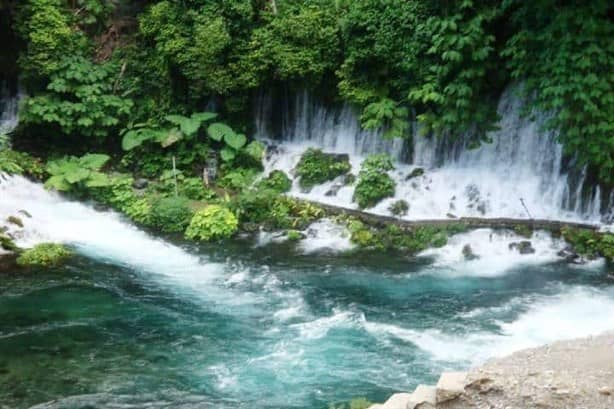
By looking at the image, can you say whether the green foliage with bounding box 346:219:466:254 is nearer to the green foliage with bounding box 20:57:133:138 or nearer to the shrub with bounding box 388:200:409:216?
the shrub with bounding box 388:200:409:216

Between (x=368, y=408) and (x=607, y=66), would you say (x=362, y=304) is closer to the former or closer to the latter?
(x=368, y=408)

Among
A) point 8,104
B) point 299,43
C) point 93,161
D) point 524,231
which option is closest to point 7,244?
point 93,161

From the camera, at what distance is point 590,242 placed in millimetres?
14469

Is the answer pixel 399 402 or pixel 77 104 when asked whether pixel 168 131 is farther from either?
pixel 399 402

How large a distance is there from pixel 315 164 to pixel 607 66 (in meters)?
7.13

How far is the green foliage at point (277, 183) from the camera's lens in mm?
18094

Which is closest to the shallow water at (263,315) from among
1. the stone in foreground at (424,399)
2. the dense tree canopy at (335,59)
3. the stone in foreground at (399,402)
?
the stone in foreground at (399,402)

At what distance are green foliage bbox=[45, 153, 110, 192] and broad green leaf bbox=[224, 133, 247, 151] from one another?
3.04 m

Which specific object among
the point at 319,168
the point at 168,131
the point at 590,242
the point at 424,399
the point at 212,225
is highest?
the point at 168,131

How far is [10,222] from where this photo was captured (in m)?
15.8

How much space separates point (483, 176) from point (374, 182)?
2.46 meters

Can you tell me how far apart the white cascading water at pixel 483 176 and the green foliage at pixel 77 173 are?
4.54 metres

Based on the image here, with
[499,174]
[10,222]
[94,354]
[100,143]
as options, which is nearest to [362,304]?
[94,354]

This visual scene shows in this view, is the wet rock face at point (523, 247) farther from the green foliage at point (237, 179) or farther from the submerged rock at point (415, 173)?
the green foliage at point (237, 179)
